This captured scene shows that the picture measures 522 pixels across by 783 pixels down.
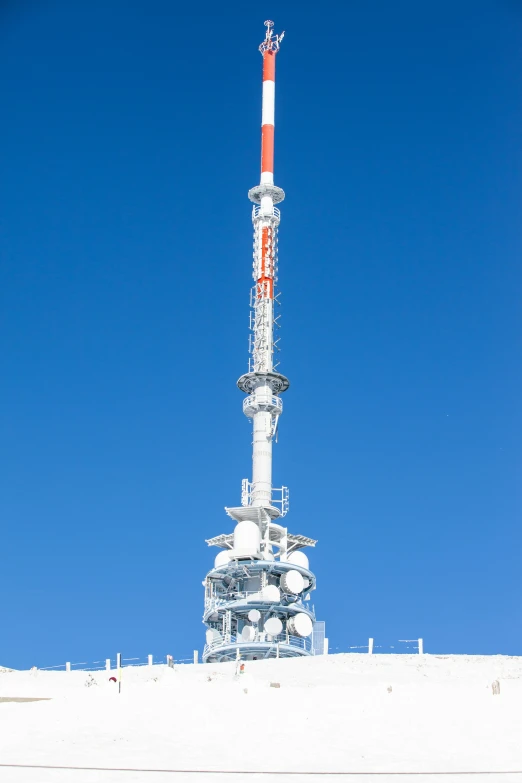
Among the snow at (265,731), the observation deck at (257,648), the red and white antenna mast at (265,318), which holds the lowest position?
the snow at (265,731)

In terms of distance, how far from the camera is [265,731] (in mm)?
27219

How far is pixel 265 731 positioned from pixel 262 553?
129ft

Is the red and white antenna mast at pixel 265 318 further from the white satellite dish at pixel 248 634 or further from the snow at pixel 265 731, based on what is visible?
the snow at pixel 265 731

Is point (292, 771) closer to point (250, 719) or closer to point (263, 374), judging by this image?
point (250, 719)

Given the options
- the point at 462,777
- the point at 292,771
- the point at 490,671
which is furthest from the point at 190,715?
the point at 490,671

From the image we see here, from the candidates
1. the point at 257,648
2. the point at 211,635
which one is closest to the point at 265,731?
the point at 257,648

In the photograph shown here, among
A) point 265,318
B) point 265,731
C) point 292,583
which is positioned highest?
point 265,318

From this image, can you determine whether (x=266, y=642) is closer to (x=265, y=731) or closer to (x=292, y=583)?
(x=292, y=583)

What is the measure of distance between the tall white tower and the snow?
88.5 ft

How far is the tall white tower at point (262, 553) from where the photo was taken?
63.4 metres

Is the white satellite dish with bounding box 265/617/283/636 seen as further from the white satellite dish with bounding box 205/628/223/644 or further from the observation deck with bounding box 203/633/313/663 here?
the white satellite dish with bounding box 205/628/223/644

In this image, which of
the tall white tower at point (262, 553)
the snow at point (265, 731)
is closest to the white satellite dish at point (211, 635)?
the tall white tower at point (262, 553)

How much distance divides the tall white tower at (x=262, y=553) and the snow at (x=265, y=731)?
27.0 m

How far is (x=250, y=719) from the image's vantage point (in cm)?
2858
